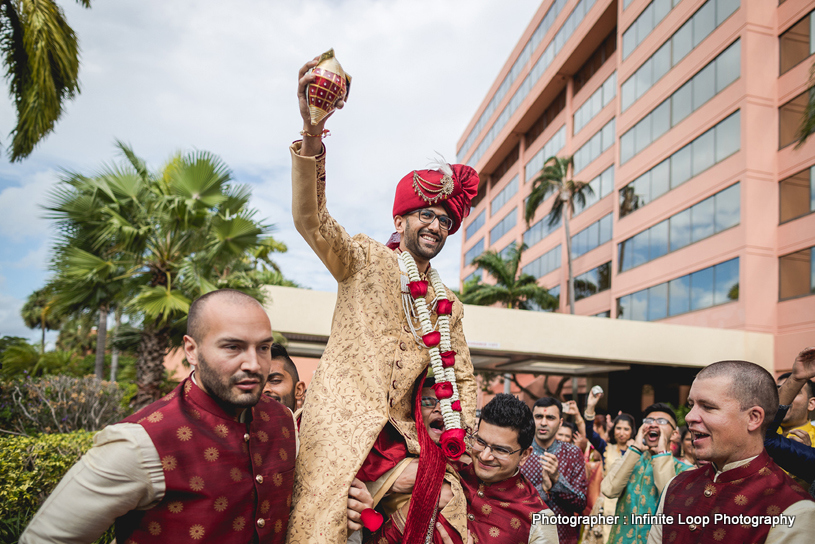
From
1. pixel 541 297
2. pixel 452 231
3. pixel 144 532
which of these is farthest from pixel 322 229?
pixel 541 297

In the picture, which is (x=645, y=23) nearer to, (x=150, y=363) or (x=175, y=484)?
(x=150, y=363)

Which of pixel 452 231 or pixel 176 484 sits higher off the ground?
pixel 452 231

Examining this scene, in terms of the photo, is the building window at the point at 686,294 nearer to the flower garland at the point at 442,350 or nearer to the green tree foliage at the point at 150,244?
the green tree foliage at the point at 150,244

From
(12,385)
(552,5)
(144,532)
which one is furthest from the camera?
(552,5)

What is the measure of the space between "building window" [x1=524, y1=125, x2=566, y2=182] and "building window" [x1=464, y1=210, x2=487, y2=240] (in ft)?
30.2

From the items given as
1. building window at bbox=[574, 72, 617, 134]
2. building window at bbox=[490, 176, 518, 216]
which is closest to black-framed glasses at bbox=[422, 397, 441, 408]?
building window at bbox=[574, 72, 617, 134]

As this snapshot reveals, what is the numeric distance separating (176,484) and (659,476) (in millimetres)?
4242

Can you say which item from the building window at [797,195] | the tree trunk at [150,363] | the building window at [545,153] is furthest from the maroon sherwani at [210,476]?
the building window at [545,153]

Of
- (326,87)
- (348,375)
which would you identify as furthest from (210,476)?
(326,87)

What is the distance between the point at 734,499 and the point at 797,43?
22.0 metres

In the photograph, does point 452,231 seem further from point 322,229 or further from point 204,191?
point 204,191

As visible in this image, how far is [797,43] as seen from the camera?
19.8 m

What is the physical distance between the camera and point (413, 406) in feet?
10.5

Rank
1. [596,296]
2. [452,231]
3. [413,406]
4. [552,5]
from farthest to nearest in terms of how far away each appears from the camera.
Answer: [552,5], [596,296], [452,231], [413,406]
